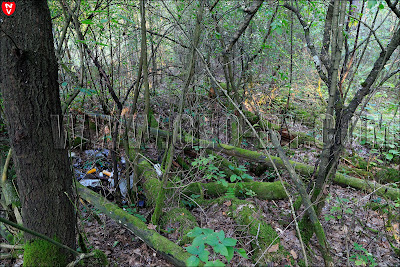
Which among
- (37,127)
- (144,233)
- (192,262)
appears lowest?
(144,233)

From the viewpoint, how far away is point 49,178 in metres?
2.15

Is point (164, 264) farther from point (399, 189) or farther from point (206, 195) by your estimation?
point (399, 189)

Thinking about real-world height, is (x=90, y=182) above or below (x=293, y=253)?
above

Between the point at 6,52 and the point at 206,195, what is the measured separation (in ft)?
11.8

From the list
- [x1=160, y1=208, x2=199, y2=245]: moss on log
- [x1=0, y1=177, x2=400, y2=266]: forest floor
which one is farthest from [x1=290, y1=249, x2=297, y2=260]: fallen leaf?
[x1=160, y1=208, x2=199, y2=245]: moss on log

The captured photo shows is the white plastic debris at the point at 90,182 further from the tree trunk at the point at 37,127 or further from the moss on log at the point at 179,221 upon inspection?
the tree trunk at the point at 37,127

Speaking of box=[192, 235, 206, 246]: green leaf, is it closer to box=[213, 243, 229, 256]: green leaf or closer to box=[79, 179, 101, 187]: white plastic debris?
box=[213, 243, 229, 256]: green leaf

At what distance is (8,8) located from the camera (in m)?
1.79

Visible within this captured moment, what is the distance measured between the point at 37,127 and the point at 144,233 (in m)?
1.76

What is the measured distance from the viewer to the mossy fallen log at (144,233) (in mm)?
2527

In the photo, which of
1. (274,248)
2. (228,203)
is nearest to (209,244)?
(274,248)

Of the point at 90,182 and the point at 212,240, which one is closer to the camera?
the point at 212,240

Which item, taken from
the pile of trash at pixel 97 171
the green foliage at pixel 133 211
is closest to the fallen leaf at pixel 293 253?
the green foliage at pixel 133 211

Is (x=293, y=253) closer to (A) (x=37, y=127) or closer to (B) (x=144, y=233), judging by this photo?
(B) (x=144, y=233)
